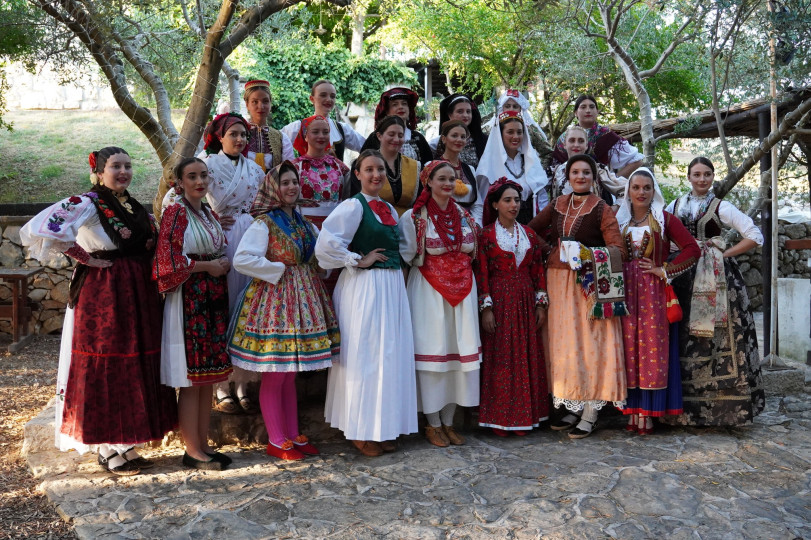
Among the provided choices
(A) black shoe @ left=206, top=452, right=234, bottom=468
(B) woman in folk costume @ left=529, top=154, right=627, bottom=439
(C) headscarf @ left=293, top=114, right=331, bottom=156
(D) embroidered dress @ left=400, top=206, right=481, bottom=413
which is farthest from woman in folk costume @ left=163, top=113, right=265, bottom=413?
(B) woman in folk costume @ left=529, top=154, right=627, bottom=439

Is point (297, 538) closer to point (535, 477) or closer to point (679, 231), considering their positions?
point (535, 477)

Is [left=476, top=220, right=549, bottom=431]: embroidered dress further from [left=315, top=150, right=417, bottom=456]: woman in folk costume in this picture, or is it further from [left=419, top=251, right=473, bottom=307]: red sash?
[left=315, top=150, right=417, bottom=456]: woman in folk costume

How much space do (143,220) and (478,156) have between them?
255 cm

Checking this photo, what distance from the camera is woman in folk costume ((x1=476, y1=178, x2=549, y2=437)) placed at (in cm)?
464

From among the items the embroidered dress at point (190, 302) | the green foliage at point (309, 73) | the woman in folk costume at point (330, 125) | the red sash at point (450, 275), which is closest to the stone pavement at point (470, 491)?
the embroidered dress at point (190, 302)

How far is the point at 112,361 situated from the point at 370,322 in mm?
1473

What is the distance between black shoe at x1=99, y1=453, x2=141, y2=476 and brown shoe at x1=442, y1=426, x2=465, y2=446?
1.92 meters

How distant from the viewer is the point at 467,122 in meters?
5.30

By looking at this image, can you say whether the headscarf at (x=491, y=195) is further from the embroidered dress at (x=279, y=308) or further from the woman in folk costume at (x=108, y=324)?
the woman in folk costume at (x=108, y=324)

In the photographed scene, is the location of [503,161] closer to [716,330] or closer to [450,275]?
[450,275]

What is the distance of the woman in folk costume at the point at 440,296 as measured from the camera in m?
4.47

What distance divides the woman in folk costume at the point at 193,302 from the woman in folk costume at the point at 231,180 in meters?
0.25

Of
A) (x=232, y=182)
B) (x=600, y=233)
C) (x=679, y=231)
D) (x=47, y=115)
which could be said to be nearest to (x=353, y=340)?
(x=232, y=182)

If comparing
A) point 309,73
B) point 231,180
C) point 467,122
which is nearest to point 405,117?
point 467,122
